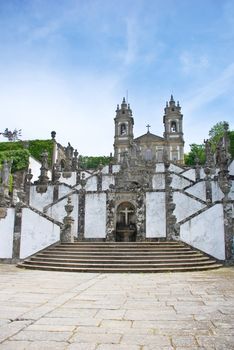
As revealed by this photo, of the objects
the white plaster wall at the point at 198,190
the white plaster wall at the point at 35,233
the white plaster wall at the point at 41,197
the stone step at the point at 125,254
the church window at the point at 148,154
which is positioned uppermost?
the church window at the point at 148,154

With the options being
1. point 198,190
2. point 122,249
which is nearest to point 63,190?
point 198,190

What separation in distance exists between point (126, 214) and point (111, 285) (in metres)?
10.1

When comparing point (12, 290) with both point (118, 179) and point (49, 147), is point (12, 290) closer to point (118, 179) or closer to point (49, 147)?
point (118, 179)

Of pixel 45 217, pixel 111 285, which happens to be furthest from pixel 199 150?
pixel 111 285

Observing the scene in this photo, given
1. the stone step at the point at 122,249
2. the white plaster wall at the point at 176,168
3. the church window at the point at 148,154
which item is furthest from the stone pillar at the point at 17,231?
the church window at the point at 148,154

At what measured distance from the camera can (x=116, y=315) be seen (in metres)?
5.57

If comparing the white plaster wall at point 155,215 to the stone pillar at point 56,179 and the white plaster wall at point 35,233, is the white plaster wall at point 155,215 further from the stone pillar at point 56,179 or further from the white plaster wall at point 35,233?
the stone pillar at point 56,179

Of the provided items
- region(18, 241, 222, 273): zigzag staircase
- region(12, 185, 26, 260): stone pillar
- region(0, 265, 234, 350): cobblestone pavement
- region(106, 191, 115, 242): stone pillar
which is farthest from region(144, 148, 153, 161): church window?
region(0, 265, 234, 350): cobblestone pavement

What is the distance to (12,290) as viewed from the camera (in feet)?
26.5

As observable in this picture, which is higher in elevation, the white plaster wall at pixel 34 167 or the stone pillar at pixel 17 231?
A: the white plaster wall at pixel 34 167

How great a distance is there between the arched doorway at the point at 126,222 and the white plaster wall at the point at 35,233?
4637 millimetres

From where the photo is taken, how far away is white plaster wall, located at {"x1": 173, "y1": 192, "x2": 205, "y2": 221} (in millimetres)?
18578

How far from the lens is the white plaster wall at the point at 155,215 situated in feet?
56.7

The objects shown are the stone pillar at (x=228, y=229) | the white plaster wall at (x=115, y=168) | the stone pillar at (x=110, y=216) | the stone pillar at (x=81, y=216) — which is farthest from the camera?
the white plaster wall at (x=115, y=168)
